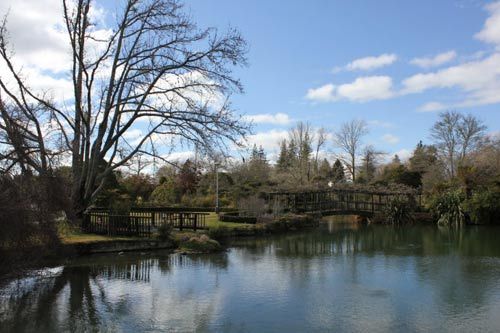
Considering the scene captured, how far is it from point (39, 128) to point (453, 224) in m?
25.2

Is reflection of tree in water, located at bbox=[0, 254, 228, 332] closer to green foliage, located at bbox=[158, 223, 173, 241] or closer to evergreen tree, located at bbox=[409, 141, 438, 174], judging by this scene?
green foliage, located at bbox=[158, 223, 173, 241]

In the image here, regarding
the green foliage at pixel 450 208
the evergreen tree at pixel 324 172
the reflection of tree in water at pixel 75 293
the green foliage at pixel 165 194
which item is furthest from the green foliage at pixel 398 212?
the reflection of tree in water at pixel 75 293

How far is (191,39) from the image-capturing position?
1975cm

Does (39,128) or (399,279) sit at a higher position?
(39,128)

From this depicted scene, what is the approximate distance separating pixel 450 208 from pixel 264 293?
24.3 m

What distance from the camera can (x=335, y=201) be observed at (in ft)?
108

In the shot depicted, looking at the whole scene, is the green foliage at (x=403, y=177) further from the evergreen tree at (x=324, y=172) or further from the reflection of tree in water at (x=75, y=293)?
the reflection of tree in water at (x=75, y=293)

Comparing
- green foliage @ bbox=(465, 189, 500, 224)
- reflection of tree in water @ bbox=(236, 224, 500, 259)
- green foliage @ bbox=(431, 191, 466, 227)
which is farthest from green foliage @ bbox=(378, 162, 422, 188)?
reflection of tree in water @ bbox=(236, 224, 500, 259)

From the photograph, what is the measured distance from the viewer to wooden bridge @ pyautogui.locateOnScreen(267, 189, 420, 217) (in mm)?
31016

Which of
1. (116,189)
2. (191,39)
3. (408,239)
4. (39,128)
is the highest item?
(191,39)

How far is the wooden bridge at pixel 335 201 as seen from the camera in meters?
31.0

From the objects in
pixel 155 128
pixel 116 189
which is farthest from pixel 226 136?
pixel 116 189

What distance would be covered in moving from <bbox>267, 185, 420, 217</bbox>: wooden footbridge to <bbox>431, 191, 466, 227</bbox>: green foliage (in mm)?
2194

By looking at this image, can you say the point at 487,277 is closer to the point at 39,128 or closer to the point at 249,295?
the point at 249,295
